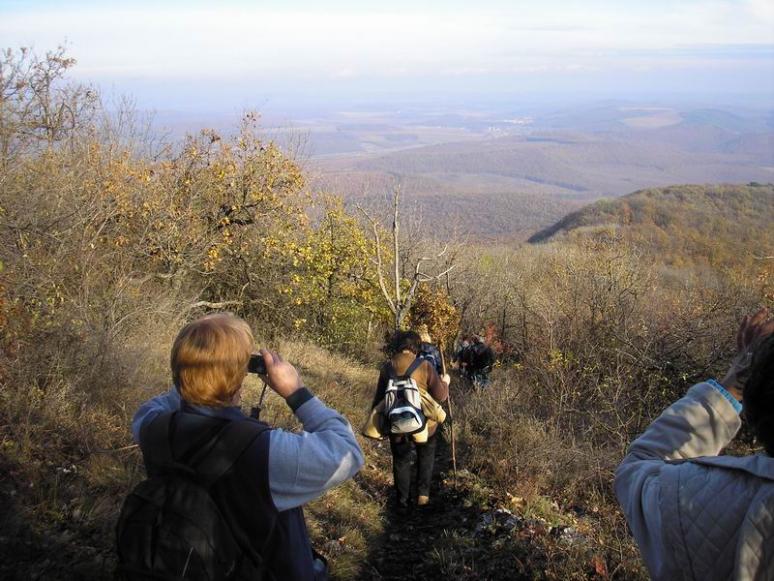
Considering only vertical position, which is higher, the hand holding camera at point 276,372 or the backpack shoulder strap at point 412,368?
the hand holding camera at point 276,372

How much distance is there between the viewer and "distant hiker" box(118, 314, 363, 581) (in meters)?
1.83

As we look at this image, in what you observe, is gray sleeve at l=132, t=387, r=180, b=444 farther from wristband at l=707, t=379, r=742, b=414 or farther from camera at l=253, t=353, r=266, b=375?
wristband at l=707, t=379, r=742, b=414

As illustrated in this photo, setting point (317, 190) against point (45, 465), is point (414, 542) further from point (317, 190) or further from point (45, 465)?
point (317, 190)

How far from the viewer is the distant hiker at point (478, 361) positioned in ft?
33.2

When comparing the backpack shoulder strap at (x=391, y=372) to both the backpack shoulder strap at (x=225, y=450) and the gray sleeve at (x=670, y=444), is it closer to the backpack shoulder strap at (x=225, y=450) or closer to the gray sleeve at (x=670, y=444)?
the backpack shoulder strap at (x=225, y=450)

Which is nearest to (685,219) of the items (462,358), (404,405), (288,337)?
(288,337)

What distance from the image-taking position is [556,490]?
5.98 m

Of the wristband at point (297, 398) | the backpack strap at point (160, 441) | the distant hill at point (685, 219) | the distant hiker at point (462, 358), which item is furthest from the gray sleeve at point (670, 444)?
the distant hill at point (685, 219)

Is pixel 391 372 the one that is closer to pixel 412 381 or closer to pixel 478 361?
pixel 412 381

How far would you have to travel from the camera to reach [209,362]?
2043 millimetres

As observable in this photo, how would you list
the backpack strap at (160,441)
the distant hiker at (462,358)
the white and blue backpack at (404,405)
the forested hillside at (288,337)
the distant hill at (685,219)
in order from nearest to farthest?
the backpack strap at (160,441)
the forested hillside at (288,337)
the white and blue backpack at (404,405)
the distant hiker at (462,358)
the distant hill at (685,219)

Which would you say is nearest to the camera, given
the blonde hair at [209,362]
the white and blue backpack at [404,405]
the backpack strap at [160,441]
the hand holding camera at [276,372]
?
the backpack strap at [160,441]

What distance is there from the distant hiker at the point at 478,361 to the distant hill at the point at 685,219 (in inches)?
1078

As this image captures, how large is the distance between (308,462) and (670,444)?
1149 mm
